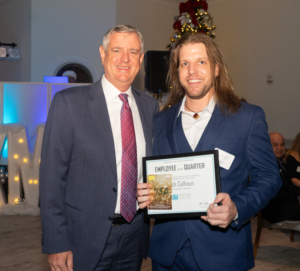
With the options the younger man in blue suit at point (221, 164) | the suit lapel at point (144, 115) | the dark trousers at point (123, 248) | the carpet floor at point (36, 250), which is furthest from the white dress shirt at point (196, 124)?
the carpet floor at point (36, 250)

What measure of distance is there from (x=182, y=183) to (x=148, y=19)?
Result: 9090mm

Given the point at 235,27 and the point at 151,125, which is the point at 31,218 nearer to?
the point at 151,125

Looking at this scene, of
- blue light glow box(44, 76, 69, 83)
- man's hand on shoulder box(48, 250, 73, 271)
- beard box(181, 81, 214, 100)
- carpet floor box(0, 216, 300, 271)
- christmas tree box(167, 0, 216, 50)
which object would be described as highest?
christmas tree box(167, 0, 216, 50)

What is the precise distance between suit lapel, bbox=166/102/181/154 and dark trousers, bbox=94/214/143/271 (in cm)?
49

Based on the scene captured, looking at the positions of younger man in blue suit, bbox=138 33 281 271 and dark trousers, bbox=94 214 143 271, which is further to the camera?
dark trousers, bbox=94 214 143 271

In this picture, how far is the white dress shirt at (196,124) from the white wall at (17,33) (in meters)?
8.61

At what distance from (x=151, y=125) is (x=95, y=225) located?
0.67 metres

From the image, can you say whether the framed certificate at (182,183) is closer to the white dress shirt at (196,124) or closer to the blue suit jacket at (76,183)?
the white dress shirt at (196,124)

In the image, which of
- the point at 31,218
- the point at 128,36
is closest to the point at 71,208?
the point at 128,36

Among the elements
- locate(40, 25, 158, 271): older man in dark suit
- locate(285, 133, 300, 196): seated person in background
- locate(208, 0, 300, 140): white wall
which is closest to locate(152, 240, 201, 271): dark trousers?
locate(40, 25, 158, 271): older man in dark suit

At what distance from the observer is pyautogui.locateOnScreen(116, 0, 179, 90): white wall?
9492mm

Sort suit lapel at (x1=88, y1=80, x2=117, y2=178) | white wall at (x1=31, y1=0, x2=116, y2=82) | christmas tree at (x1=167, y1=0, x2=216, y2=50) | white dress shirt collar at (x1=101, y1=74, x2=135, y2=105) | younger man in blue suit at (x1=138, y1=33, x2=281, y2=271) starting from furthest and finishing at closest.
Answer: white wall at (x1=31, y1=0, x2=116, y2=82)
christmas tree at (x1=167, y1=0, x2=216, y2=50)
white dress shirt collar at (x1=101, y1=74, x2=135, y2=105)
suit lapel at (x1=88, y1=80, x2=117, y2=178)
younger man in blue suit at (x1=138, y1=33, x2=281, y2=271)

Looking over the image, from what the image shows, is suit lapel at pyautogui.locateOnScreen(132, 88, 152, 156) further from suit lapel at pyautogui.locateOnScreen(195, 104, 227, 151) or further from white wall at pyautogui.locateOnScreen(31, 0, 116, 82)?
white wall at pyautogui.locateOnScreen(31, 0, 116, 82)

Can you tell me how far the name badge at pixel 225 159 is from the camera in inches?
62.0
